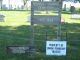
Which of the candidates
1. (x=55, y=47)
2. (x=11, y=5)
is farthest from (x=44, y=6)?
(x=11, y=5)

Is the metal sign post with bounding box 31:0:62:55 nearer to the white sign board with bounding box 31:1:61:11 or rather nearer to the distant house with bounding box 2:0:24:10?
the white sign board with bounding box 31:1:61:11

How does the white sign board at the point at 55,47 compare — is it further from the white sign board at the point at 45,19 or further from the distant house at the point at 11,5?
the distant house at the point at 11,5

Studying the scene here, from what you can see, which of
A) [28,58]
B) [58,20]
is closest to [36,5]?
[58,20]

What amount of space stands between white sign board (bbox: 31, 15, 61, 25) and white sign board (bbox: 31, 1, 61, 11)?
1.02 feet

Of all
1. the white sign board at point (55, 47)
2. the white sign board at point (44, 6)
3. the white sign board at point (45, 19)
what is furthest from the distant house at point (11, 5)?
the white sign board at point (55, 47)

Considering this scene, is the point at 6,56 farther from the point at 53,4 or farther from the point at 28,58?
the point at 53,4

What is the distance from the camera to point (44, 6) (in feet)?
39.7

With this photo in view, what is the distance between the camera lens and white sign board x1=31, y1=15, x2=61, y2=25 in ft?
39.7

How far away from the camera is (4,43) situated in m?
13.3

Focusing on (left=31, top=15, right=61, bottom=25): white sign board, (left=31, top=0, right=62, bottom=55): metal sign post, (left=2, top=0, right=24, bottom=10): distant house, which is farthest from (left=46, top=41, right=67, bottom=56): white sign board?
(left=2, top=0, right=24, bottom=10): distant house

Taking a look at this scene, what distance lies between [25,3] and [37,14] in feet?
171

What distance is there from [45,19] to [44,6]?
510mm

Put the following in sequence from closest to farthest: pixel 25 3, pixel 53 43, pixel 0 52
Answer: pixel 53 43, pixel 0 52, pixel 25 3

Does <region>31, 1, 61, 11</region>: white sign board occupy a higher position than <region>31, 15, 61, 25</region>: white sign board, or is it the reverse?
<region>31, 1, 61, 11</region>: white sign board
